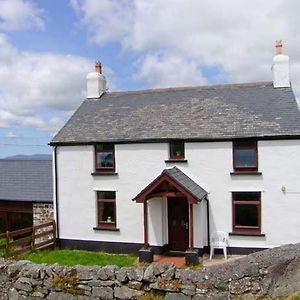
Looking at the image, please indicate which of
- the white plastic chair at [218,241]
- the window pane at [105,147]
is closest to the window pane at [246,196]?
the white plastic chair at [218,241]

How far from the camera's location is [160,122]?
18.8 meters

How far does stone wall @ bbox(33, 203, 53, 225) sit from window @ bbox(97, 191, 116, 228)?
286cm

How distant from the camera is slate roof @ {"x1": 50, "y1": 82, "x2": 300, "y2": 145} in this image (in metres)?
17.1

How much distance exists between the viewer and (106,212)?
62.3ft

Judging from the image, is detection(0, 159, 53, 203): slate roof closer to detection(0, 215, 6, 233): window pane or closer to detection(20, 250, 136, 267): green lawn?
detection(0, 215, 6, 233): window pane

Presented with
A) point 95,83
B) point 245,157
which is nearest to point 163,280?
point 245,157

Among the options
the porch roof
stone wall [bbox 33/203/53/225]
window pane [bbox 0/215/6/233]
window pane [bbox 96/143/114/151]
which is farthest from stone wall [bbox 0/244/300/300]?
window pane [bbox 0/215/6/233]

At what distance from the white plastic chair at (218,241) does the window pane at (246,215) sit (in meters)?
0.77

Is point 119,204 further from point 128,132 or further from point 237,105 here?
point 237,105

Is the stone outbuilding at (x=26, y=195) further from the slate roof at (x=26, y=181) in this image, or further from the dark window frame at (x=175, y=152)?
the dark window frame at (x=175, y=152)

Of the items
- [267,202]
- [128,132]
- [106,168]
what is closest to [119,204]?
[106,168]

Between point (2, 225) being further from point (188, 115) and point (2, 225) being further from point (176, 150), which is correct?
point (188, 115)

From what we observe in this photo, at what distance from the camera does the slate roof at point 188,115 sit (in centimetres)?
1709

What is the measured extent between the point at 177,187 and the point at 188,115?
13.2 ft
